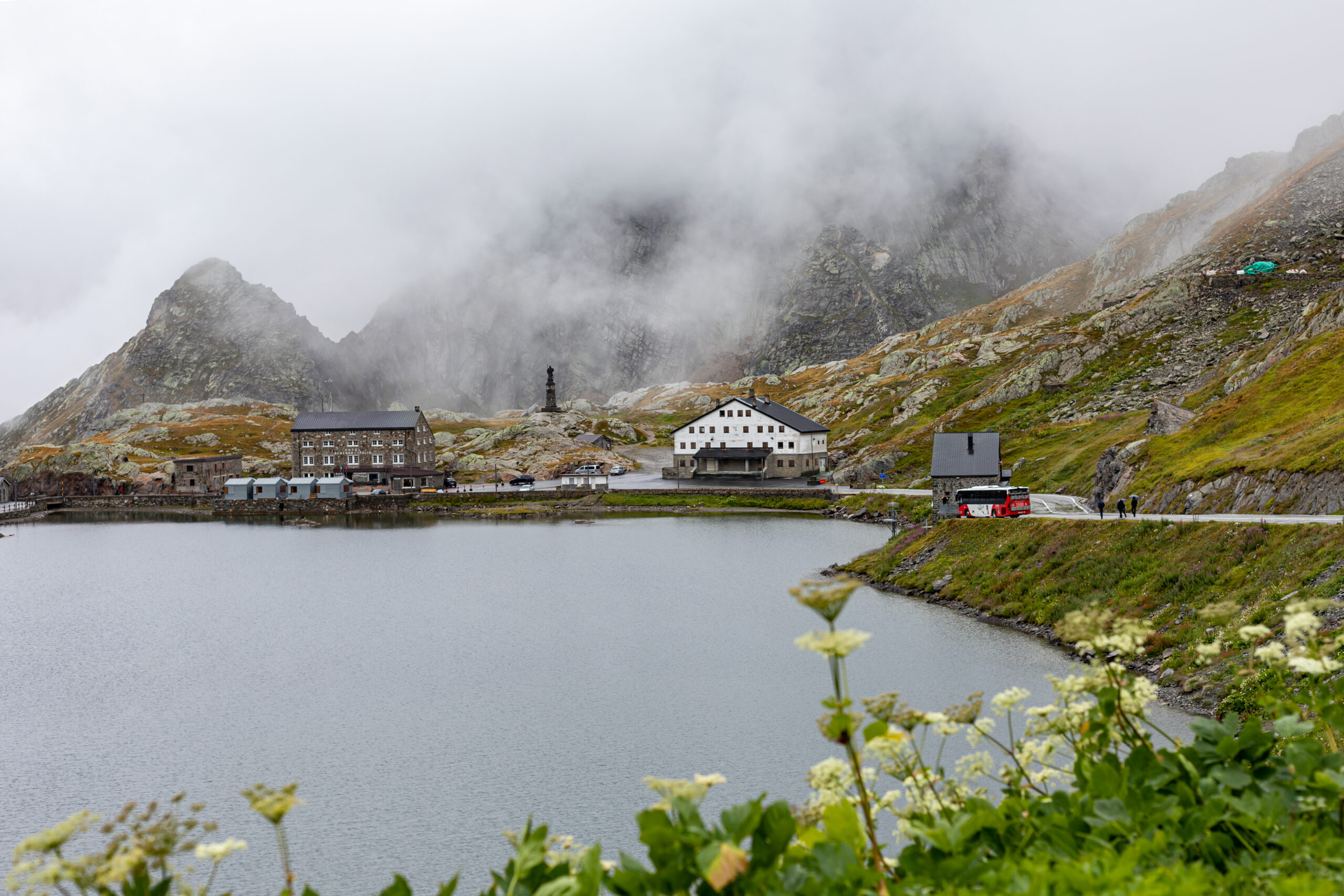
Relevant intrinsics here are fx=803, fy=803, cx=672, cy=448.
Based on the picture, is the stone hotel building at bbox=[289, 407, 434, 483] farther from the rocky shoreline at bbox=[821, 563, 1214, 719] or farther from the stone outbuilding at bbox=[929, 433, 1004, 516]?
the rocky shoreline at bbox=[821, 563, 1214, 719]

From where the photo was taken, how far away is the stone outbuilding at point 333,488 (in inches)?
6068

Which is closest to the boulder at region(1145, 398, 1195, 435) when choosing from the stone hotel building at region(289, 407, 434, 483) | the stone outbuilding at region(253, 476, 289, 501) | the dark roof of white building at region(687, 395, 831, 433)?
the dark roof of white building at region(687, 395, 831, 433)

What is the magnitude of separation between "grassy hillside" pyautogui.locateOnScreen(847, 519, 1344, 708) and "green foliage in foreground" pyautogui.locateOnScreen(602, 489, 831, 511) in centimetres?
5206

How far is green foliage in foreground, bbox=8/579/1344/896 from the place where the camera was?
616cm

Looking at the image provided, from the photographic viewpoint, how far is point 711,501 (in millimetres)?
125062

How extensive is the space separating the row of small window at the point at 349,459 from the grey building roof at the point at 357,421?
18.2ft

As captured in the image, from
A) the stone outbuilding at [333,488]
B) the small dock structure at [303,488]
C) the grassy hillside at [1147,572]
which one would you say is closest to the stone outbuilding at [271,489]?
the small dock structure at [303,488]

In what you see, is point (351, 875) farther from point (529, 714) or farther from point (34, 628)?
point (34, 628)

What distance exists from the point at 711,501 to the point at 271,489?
90000 mm

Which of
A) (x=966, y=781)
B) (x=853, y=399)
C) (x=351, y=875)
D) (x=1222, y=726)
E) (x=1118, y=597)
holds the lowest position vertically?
(x=351, y=875)

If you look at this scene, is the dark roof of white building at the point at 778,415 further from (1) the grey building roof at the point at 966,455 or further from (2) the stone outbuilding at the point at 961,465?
(2) the stone outbuilding at the point at 961,465

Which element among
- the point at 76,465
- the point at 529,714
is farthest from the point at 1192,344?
the point at 76,465

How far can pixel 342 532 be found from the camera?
392ft

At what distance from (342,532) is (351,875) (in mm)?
105119
